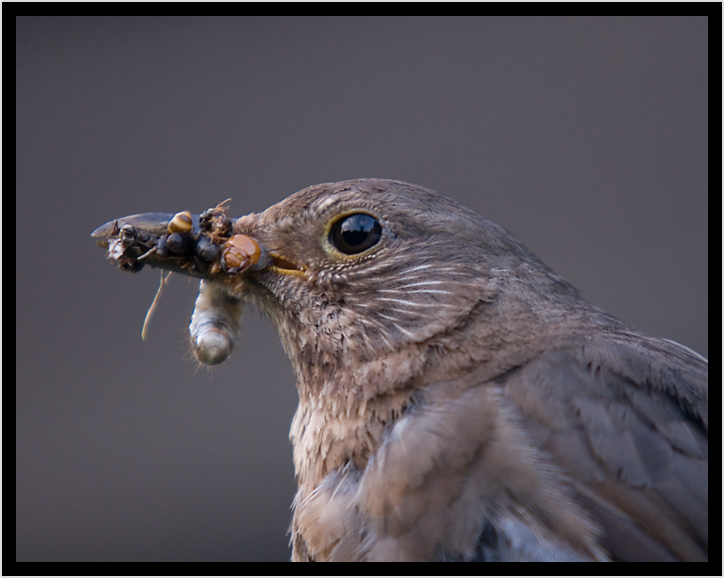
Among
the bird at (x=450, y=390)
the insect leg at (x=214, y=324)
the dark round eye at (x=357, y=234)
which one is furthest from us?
the insect leg at (x=214, y=324)

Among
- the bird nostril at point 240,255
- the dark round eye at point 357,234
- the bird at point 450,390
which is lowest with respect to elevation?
Answer: the bird at point 450,390

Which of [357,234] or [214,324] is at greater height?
[357,234]

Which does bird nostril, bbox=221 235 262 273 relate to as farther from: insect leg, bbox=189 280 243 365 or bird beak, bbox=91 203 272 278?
insect leg, bbox=189 280 243 365

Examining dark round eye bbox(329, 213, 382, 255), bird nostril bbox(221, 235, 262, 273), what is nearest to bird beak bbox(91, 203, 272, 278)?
bird nostril bbox(221, 235, 262, 273)

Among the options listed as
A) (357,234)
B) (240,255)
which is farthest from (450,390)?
(240,255)

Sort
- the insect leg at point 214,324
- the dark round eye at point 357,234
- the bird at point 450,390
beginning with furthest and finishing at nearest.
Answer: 1. the insect leg at point 214,324
2. the dark round eye at point 357,234
3. the bird at point 450,390

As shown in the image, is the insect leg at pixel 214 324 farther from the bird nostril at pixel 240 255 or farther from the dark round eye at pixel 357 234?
the dark round eye at pixel 357 234

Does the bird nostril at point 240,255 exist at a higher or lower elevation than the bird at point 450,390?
higher

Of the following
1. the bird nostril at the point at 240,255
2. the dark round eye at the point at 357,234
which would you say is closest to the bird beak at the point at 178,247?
the bird nostril at the point at 240,255

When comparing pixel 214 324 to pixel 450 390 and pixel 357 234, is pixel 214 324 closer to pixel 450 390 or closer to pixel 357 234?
pixel 357 234
